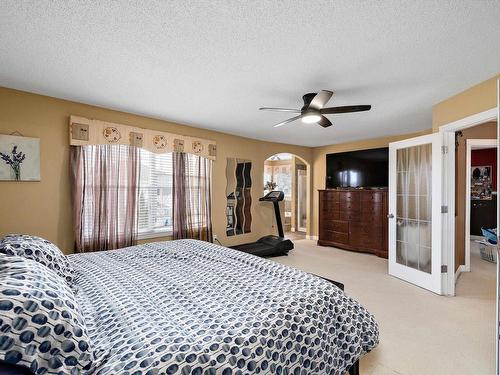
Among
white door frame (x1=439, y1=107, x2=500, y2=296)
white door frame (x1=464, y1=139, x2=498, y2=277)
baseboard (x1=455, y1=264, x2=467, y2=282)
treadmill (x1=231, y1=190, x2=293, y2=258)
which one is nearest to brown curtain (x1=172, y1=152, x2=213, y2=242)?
treadmill (x1=231, y1=190, x2=293, y2=258)

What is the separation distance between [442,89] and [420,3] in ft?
5.41

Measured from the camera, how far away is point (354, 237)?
518cm

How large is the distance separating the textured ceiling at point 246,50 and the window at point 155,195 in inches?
36.7

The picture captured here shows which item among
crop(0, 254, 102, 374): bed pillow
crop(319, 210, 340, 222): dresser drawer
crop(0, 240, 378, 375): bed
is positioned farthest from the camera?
crop(319, 210, 340, 222): dresser drawer

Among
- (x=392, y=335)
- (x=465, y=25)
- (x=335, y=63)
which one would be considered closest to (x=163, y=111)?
(x=335, y=63)

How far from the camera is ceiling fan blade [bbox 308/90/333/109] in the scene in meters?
2.34

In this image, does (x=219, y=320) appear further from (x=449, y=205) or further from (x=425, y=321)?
(x=449, y=205)

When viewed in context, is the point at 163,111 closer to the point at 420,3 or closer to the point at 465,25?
the point at 420,3

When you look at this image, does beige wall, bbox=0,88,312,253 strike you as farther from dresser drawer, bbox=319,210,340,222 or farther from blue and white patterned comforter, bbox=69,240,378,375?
dresser drawer, bbox=319,210,340,222

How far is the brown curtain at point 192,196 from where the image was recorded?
3959mm

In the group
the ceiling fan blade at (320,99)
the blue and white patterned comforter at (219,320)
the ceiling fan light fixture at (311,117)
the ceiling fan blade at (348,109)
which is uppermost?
the ceiling fan blade at (320,99)

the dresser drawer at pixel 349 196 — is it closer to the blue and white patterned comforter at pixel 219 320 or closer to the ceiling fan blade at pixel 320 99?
the ceiling fan blade at pixel 320 99

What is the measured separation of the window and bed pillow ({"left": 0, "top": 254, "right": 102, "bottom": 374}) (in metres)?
2.77

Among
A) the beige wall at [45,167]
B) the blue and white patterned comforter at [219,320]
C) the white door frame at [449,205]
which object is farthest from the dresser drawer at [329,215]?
the beige wall at [45,167]
